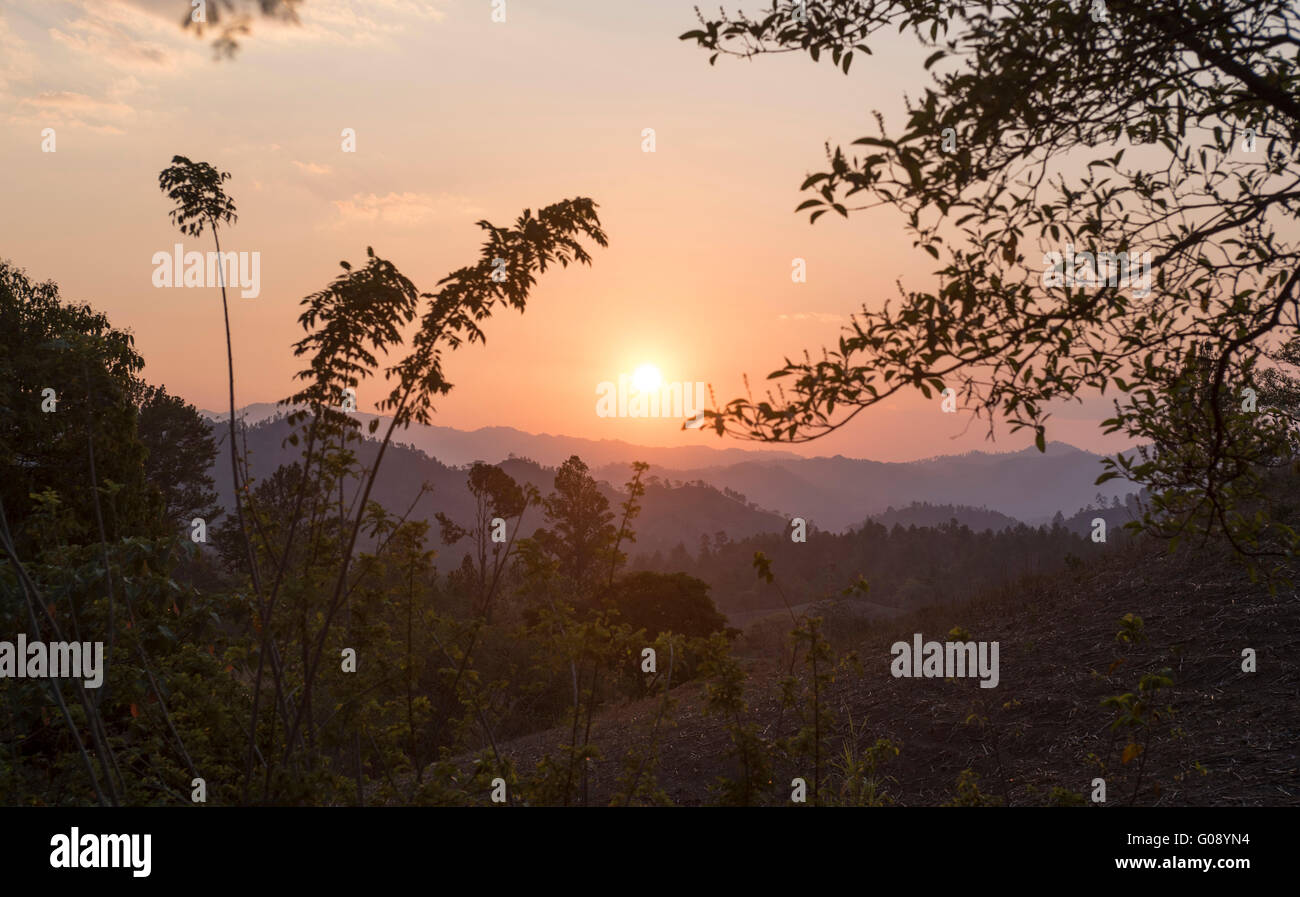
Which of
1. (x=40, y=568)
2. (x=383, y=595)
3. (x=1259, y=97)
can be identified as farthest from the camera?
(x=40, y=568)

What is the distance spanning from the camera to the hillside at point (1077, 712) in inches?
245

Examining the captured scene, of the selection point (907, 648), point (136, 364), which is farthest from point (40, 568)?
point (136, 364)

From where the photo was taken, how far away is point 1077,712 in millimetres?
7699

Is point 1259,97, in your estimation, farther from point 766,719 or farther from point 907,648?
point 907,648

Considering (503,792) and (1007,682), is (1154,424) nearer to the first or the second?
(503,792)

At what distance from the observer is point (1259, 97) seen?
374 centimetres

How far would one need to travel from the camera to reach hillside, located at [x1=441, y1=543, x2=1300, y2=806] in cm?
623

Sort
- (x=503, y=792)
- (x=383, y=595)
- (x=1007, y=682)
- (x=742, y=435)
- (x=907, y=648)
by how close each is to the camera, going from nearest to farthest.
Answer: (x=742, y=435) < (x=503, y=792) < (x=383, y=595) < (x=1007, y=682) < (x=907, y=648)
